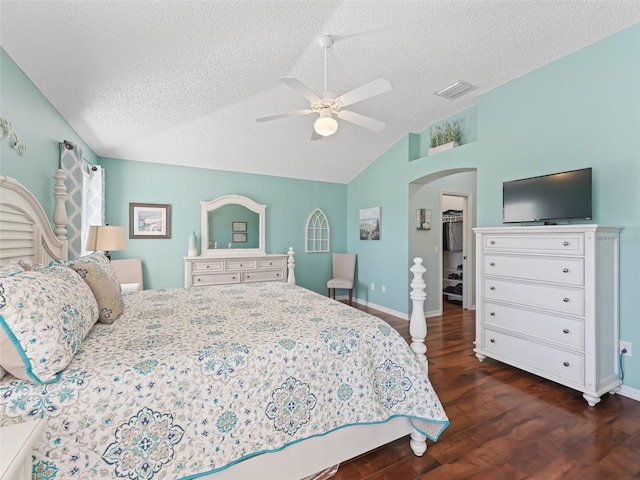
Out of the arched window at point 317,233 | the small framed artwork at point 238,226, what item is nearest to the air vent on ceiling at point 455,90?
the arched window at point 317,233

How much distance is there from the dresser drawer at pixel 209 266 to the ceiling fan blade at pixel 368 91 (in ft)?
10.4

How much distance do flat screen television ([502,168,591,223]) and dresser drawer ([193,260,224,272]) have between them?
12.2 feet

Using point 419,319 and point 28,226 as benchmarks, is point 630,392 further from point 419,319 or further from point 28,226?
point 28,226

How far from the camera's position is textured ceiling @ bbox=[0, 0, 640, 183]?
1.88 m

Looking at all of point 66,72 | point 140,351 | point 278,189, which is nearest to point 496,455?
point 140,351

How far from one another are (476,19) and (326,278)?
4.28m

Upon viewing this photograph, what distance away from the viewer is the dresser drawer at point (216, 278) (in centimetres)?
442

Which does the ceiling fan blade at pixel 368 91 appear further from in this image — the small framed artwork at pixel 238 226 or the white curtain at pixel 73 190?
the small framed artwork at pixel 238 226

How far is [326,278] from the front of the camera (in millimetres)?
5664

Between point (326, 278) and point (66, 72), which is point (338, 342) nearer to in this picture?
point (66, 72)

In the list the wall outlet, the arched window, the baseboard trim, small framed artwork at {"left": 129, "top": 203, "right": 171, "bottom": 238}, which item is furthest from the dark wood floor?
small framed artwork at {"left": 129, "top": 203, "right": 171, "bottom": 238}

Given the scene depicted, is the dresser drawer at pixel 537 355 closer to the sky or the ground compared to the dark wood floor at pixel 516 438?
closer to the sky

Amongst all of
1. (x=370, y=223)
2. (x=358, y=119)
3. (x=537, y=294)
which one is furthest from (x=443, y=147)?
(x=537, y=294)

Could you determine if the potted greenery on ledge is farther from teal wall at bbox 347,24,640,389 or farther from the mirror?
the mirror
